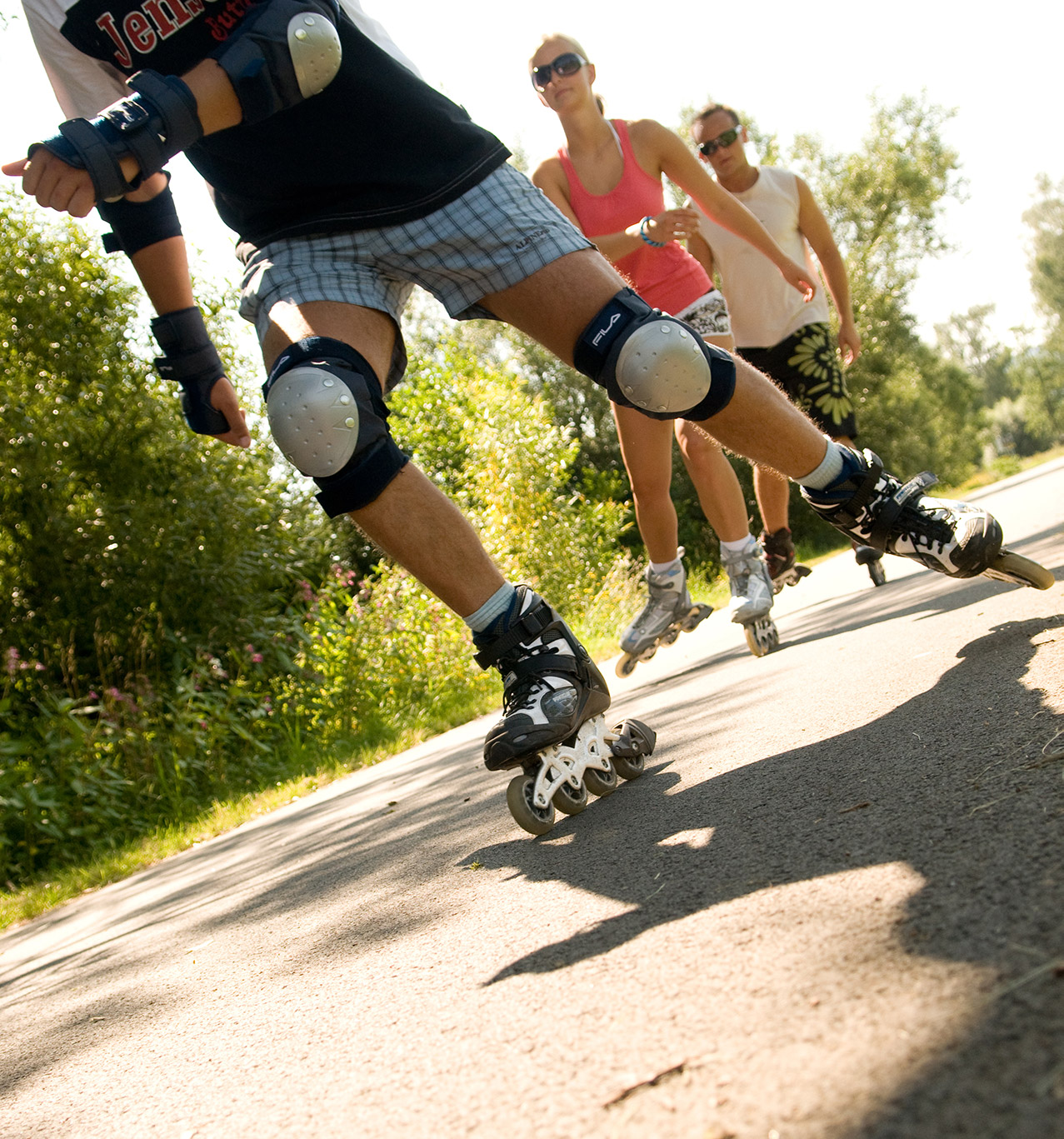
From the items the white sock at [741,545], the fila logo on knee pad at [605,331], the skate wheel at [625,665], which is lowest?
the skate wheel at [625,665]

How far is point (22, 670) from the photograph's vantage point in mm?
7926

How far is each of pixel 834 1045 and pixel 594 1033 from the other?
0.84 feet

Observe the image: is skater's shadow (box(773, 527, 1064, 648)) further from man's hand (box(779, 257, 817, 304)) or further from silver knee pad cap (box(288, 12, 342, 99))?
silver knee pad cap (box(288, 12, 342, 99))

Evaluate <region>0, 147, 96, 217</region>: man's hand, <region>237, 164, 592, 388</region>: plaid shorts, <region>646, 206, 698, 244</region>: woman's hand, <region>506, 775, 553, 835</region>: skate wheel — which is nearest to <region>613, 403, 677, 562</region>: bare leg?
<region>646, 206, 698, 244</region>: woman's hand

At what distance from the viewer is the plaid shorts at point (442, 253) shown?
2.19 meters

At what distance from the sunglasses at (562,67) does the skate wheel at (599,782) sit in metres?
2.89

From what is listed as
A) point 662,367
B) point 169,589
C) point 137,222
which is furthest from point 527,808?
point 169,589

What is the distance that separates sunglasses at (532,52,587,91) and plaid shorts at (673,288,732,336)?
3.18ft

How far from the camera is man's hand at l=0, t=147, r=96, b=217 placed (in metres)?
1.82

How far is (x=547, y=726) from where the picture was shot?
6.00 feet

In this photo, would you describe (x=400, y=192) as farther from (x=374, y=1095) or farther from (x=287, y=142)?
(x=374, y=1095)

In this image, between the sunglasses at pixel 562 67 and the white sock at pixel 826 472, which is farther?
the sunglasses at pixel 562 67

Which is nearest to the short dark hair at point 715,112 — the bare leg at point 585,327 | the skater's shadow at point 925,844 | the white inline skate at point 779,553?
the white inline skate at point 779,553

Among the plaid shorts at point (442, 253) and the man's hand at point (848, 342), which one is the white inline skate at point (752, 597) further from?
the plaid shorts at point (442, 253)
